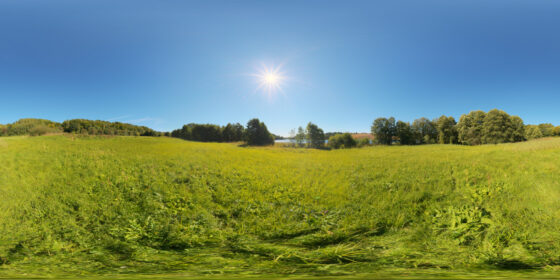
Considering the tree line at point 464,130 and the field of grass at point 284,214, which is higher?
the tree line at point 464,130

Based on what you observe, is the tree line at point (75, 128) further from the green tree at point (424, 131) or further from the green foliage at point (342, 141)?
the green tree at point (424, 131)

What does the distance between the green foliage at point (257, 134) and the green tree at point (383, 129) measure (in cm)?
516

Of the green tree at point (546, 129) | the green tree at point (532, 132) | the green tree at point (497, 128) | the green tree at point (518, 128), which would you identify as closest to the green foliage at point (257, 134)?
the green tree at point (497, 128)

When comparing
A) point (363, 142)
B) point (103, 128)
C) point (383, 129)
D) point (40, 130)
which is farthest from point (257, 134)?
point (40, 130)

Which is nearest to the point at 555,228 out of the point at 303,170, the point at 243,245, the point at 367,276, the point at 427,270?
the point at 427,270

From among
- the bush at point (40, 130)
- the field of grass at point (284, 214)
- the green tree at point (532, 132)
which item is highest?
the bush at point (40, 130)

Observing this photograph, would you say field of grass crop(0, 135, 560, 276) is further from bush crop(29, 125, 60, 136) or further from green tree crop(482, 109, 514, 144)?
bush crop(29, 125, 60, 136)

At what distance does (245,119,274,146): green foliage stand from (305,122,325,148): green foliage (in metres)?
1.92

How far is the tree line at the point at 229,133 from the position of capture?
33.4 feet

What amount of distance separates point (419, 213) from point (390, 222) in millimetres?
885

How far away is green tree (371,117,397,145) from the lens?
9.66 m

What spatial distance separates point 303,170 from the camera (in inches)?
326

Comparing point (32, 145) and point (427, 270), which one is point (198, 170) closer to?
point (427, 270)

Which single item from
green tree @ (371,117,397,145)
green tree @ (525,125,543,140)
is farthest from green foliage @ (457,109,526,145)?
green tree @ (371,117,397,145)
